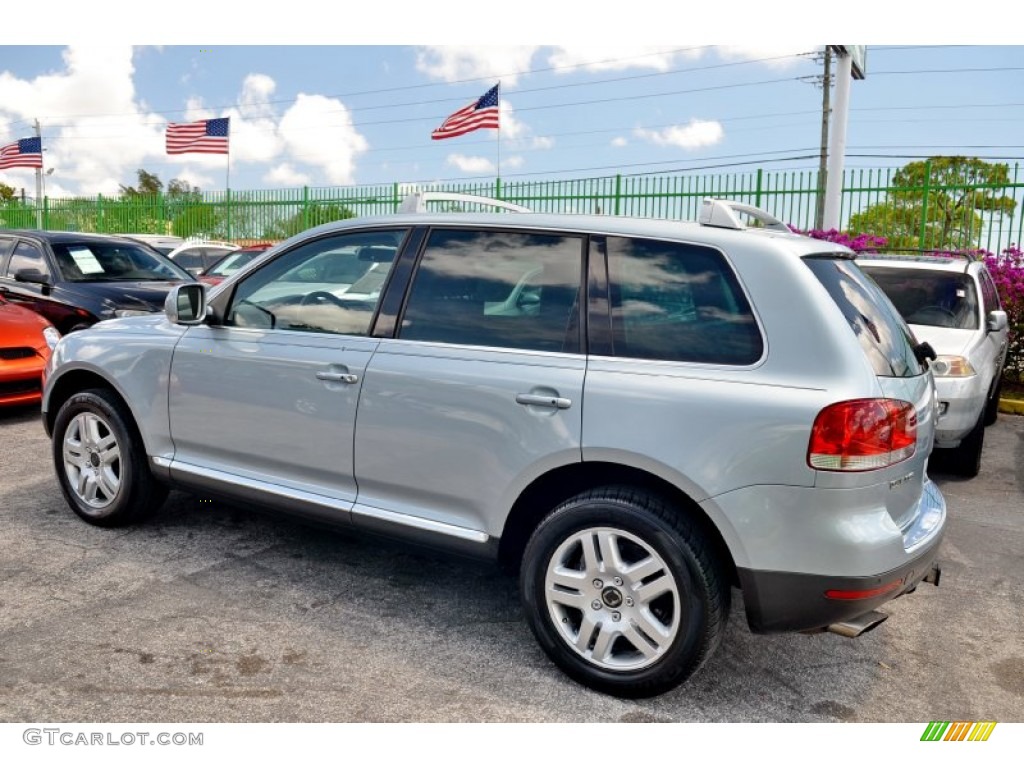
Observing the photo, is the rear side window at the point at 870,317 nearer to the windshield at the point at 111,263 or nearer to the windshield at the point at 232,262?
the windshield at the point at 111,263

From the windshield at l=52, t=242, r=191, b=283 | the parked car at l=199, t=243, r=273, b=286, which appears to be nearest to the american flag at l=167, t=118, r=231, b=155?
the parked car at l=199, t=243, r=273, b=286

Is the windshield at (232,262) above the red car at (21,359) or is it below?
above

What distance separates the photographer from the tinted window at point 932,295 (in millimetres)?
6832

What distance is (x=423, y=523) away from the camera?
11.4 feet

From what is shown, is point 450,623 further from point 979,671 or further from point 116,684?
point 979,671

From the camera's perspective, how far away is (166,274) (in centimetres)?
976

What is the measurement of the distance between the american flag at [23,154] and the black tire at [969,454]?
25.9 metres

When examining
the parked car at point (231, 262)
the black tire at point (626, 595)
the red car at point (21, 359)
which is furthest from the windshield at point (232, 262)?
the black tire at point (626, 595)

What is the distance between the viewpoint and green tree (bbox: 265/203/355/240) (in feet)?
62.8

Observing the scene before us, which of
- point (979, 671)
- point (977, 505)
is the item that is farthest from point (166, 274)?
point (979, 671)

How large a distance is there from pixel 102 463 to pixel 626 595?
299 centimetres

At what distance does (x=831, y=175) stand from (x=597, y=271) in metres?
11.3

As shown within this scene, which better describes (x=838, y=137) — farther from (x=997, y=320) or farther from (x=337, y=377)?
(x=337, y=377)

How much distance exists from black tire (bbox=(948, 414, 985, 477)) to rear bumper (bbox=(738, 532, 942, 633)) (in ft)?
12.6
